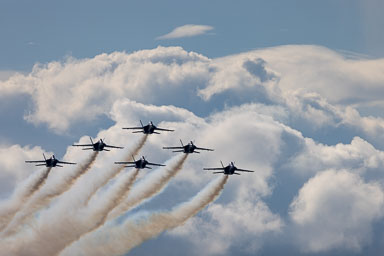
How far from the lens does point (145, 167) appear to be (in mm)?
194875

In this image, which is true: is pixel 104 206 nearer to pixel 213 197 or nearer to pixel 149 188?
pixel 149 188

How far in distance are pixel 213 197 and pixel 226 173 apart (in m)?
6.64

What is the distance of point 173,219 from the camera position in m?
200

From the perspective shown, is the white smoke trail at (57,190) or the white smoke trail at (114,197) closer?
the white smoke trail at (114,197)

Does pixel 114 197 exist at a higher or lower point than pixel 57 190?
lower

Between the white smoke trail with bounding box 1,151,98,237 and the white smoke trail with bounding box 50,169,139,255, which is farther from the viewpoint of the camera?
the white smoke trail with bounding box 1,151,98,237

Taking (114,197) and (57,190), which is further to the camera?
(57,190)

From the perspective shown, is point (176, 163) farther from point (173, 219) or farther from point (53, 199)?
point (53, 199)

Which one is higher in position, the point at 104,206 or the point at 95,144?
the point at 95,144

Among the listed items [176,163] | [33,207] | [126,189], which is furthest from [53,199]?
[176,163]

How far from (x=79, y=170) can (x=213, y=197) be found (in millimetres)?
32265

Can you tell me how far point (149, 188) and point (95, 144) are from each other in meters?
16.4

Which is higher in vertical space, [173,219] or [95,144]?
[95,144]

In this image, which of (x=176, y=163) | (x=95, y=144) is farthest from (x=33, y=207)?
(x=176, y=163)
